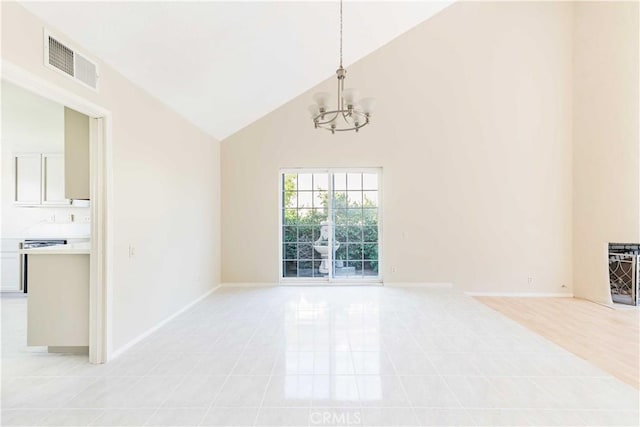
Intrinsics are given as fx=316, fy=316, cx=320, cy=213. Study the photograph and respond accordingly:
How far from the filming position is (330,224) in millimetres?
5703

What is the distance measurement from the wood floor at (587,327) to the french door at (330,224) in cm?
213

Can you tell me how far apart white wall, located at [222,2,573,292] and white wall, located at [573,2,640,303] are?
0.61ft

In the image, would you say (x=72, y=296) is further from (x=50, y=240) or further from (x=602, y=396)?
(x=602, y=396)

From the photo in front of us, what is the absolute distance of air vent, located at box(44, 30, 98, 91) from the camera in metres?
2.17

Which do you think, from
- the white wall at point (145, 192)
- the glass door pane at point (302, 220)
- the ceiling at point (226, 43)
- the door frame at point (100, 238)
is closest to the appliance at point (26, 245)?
the white wall at point (145, 192)

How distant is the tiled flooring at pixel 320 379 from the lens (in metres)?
2.01

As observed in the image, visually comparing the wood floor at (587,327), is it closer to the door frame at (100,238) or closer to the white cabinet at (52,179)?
the door frame at (100,238)

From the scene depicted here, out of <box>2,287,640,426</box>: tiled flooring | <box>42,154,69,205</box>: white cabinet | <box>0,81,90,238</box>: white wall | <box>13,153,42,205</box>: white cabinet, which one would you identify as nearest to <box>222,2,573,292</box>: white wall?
<box>2,287,640,426</box>: tiled flooring

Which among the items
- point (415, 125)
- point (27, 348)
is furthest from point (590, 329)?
point (27, 348)

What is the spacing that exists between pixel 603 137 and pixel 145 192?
21.0ft

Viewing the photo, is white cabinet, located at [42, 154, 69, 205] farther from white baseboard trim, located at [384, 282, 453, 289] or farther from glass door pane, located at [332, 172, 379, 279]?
white baseboard trim, located at [384, 282, 453, 289]

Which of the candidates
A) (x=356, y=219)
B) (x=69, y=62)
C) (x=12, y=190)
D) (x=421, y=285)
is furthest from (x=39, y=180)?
(x=421, y=285)

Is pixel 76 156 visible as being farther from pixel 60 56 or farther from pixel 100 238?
pixel 60 56

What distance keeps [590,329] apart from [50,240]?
7.84 meters
